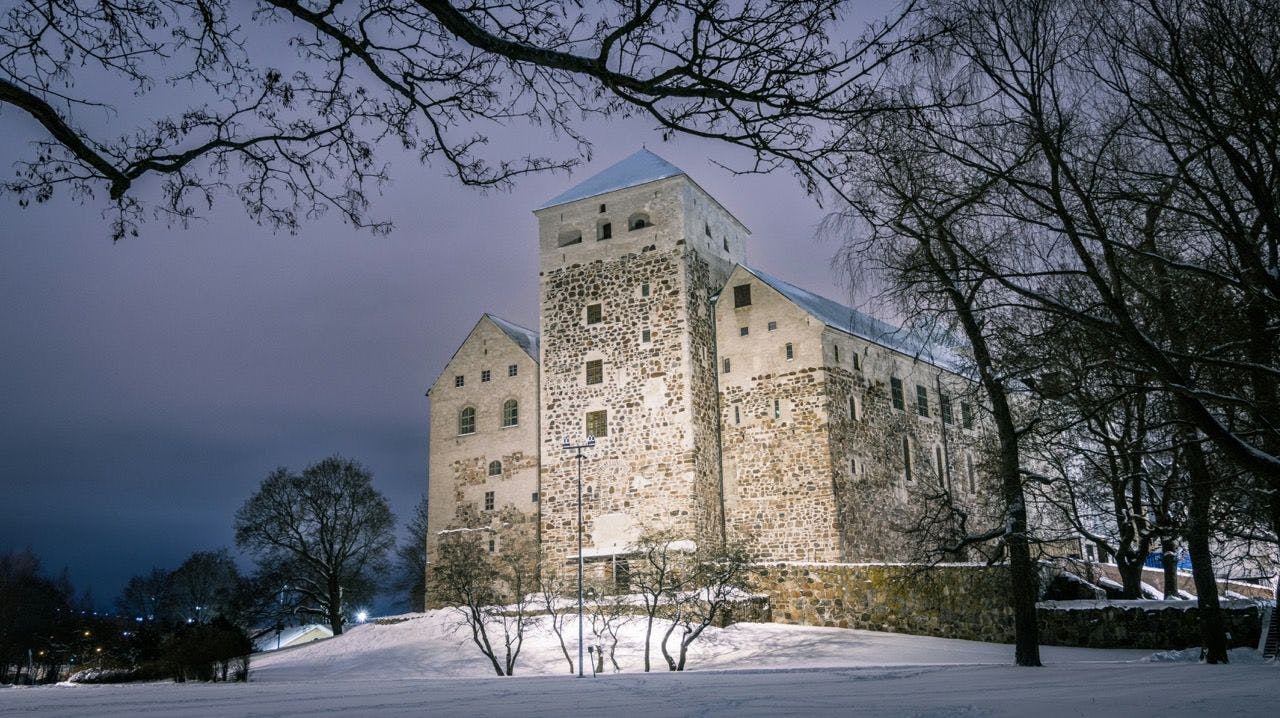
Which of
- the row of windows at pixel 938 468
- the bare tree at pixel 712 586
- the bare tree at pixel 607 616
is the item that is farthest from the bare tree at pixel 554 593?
the row of windows at pixel 938 468

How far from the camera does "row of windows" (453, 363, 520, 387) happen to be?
3806 centimetres

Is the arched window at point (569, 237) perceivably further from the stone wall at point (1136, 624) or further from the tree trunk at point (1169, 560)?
the tree trunk at point (1169, 560)

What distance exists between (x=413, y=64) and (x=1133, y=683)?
6.46 meters

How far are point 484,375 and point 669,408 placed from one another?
8.94m

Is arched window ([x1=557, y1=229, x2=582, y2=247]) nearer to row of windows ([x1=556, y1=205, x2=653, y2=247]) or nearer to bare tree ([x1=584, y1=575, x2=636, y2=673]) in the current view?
row of windows ([x1=556, y1=205, x2=653, y2=247])

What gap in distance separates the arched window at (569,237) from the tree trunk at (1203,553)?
84.1ft

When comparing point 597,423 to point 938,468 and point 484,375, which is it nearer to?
point 484,375

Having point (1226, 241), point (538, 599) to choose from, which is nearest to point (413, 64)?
point (1226, 241)

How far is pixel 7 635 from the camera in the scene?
5038cm

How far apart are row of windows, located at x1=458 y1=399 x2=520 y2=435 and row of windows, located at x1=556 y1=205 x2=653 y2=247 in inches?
261

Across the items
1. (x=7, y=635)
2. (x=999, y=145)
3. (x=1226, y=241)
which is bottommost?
(x=7, y=635)

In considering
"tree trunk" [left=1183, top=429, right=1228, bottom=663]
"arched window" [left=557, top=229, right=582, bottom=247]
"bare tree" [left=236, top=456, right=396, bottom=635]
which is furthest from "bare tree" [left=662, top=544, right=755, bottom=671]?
"bare tree" [left=236, top=456, right=396, bottom=635]

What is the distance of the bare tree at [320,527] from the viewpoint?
45.8m

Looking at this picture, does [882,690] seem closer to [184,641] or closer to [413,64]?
[413,64]
